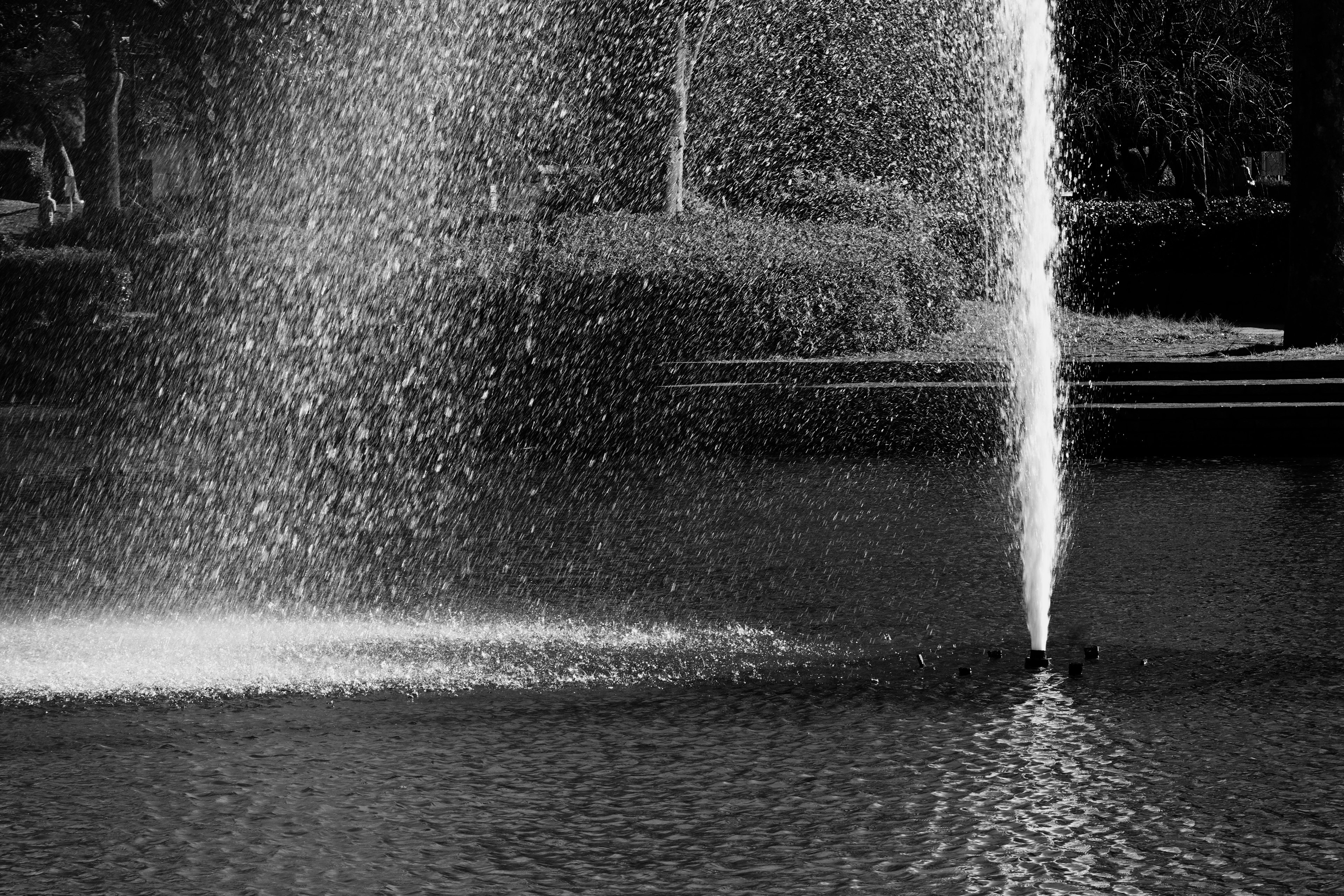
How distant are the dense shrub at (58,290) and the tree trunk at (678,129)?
7223mm

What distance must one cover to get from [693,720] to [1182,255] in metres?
21.6

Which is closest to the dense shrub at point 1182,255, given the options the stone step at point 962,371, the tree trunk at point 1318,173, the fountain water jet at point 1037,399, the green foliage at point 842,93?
the green foliage at point 842,93

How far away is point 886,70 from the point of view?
2172 centimetres

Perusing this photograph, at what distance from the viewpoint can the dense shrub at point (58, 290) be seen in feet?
69.4

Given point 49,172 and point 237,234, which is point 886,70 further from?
point 49,172

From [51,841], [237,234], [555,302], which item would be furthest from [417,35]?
[51,841]

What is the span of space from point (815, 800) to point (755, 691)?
126 cm

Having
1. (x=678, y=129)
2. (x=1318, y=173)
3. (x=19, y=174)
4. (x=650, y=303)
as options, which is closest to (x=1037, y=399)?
(x=650, y=303)

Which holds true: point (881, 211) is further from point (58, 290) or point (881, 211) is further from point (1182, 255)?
point (58, 290)

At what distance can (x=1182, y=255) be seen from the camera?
82.6 feet

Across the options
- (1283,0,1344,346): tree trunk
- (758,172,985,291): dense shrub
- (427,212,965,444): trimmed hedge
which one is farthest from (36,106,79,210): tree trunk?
(1283,0,1344,346): tree trunk

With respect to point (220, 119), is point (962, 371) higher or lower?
lower

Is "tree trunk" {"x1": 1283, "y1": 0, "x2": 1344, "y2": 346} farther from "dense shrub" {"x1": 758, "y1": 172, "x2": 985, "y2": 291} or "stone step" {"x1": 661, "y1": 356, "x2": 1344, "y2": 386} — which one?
"dense shrub" {"x1": 758, "y1": 172, "x2": 985, "y2": 291}

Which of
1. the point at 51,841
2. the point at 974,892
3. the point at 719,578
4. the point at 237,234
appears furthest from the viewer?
the point at 237,234
